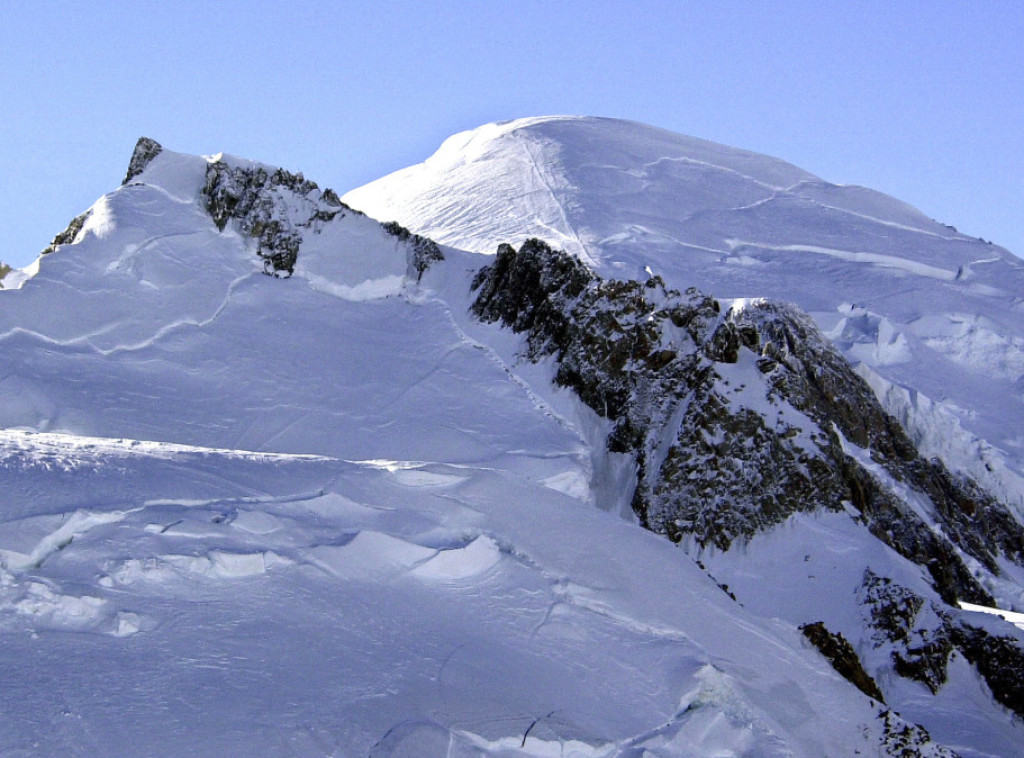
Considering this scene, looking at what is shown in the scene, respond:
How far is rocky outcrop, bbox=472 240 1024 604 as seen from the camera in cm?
2634

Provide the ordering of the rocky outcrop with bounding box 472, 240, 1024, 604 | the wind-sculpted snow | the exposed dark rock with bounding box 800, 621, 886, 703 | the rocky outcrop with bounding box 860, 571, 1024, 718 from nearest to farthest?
the wind-sculpted snow, the exposed dark rock with bounding box 800, 621, 886, 703, the rocky outcrop with bounding box 860, 571, 1024, 718, the rocky outcrop with bounding box 472, 240, 1024, 604

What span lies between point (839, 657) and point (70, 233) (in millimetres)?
22746

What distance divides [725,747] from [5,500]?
28.8 ft

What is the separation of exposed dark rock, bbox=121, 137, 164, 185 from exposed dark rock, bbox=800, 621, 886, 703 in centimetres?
2347

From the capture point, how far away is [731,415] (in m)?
27.2

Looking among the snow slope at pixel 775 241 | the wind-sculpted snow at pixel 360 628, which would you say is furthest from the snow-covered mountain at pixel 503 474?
the snow slope at pixel 775 241

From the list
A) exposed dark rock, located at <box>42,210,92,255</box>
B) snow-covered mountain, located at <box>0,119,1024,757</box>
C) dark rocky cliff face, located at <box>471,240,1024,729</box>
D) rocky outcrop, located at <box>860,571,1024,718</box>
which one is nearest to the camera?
snow-covered mountain, located at <box>0,119,1024,757</box>

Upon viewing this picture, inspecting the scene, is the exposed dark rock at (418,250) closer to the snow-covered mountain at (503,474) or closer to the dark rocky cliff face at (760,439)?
the snow-covered mountain at (503,474)

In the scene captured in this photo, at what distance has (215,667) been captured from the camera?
12.2 m

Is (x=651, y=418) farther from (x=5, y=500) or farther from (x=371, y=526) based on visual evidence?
(x=5, y=500)

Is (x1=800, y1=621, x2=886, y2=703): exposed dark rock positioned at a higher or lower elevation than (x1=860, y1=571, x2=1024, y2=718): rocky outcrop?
higher

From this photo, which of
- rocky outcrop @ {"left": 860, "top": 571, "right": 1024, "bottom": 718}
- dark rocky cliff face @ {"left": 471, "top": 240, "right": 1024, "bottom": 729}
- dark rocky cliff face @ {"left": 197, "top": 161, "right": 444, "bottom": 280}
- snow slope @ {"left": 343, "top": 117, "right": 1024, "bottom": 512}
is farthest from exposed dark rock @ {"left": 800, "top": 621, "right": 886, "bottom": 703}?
dark rocky cliff face @ {"left": 197, "top": 161, "right": 444, "bottom": 280}

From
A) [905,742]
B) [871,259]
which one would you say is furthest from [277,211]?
[905,742]

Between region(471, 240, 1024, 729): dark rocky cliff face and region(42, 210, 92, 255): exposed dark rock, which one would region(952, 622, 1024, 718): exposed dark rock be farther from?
region(42, 210, 92, 255): exposed dark rock
